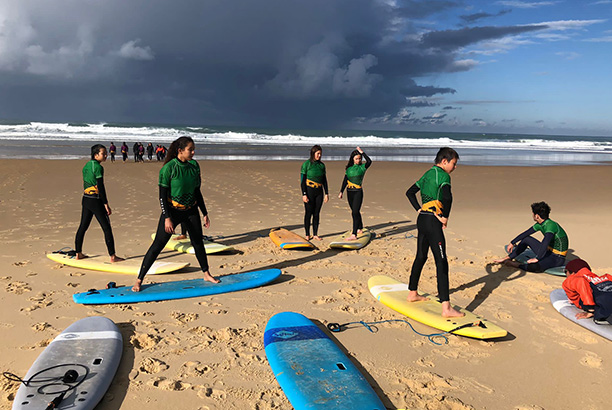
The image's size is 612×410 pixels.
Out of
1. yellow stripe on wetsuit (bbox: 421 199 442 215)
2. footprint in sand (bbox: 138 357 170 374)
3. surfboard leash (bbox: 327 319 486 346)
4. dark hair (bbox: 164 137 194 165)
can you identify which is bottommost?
footprint in sand (bbox: 138 357 170 374)

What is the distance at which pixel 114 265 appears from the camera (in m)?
6.18

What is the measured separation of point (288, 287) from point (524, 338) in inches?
111

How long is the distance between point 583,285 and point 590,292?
91mm

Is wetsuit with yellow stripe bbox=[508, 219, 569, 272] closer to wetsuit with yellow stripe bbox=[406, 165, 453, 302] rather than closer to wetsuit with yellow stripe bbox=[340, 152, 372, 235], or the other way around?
wetsuit with yellow stripe bbox=[406, 165, 453, 302]

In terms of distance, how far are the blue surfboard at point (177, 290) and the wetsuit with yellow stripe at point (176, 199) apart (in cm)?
26

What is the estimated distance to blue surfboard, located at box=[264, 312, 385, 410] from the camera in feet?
9.89

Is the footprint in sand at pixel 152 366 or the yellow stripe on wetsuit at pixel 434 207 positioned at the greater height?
the yellow stripe on wetsuit at pixel 434 207

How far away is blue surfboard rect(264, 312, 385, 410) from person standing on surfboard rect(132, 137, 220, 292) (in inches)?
64.0

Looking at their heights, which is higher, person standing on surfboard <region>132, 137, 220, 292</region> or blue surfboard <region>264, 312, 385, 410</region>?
person standing on surfboard <region>132, 137, 220, 292</region>

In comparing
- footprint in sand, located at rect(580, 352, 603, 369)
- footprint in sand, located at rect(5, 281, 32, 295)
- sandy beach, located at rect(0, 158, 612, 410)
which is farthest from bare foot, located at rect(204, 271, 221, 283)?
footprint in sand, located at rect(580, 352, 603, 369)

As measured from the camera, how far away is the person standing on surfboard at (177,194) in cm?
485

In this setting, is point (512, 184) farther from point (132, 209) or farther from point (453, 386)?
point (453, 386)

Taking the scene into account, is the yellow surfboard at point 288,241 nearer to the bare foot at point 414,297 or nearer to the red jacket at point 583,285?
the bare foot at point 414,297

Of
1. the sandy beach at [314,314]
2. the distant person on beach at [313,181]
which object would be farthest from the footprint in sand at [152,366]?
the distant person on beach at [313,181]
